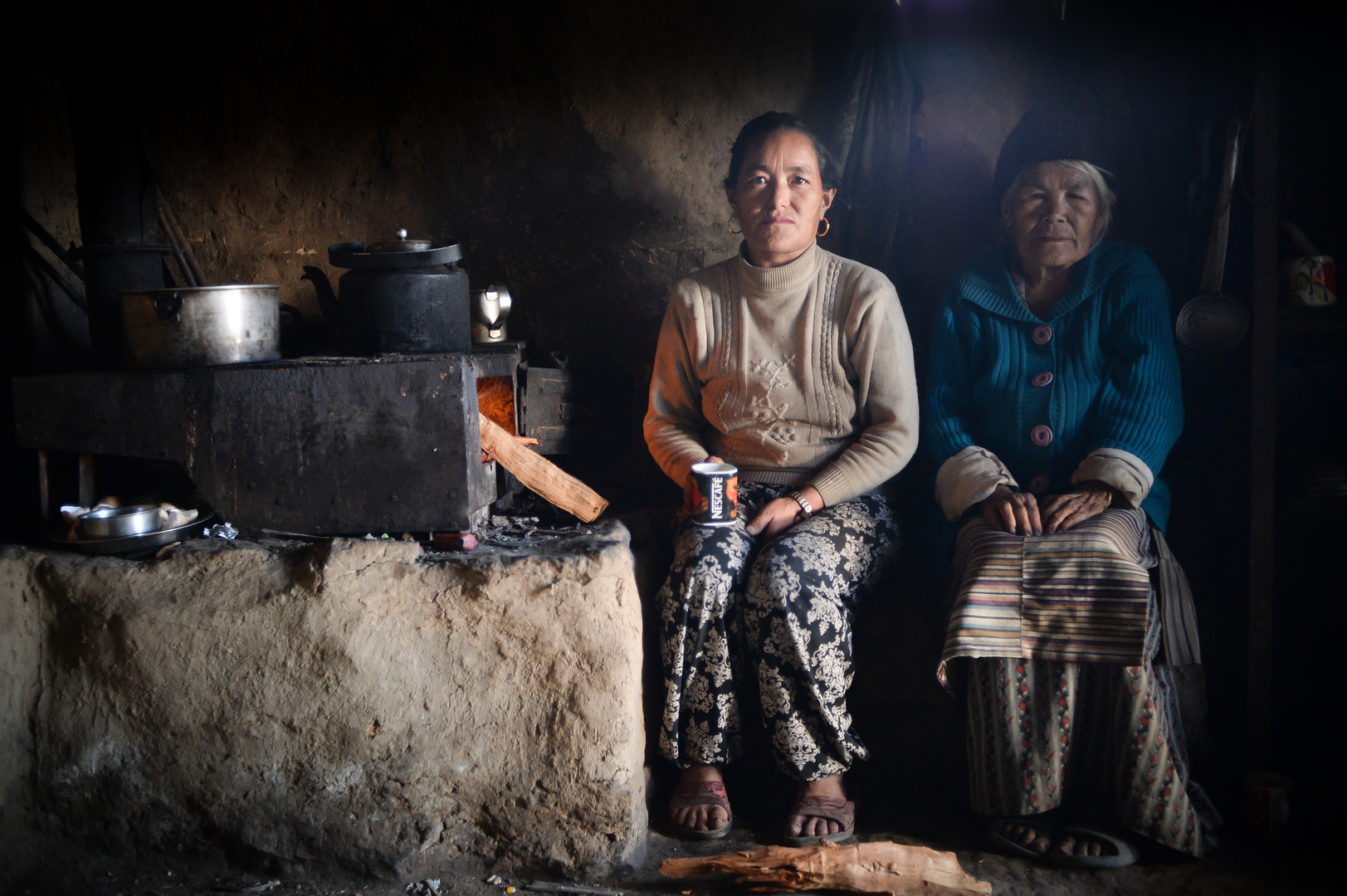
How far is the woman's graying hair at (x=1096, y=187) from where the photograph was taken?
2236 mm

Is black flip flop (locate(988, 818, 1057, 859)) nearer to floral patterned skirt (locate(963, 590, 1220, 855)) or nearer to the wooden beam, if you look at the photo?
floral patterned skirt (locate(963, 590, 1220, 855))

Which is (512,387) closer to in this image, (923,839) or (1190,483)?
(923,839)

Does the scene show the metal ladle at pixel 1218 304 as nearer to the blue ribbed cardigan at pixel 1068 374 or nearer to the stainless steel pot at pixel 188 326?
the blue ribbed cardigan at pixel 1068 374

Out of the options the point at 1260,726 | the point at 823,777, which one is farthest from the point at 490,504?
the point at 1260,726

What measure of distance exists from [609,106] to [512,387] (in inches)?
40.4

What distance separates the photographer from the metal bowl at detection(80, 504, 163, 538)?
2031mm

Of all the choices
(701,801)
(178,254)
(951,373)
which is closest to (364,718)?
(701,801)

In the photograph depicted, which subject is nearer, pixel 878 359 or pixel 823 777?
pixel 823 777

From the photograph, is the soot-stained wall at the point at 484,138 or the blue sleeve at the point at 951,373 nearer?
the blue sleeve at the point at 951,373

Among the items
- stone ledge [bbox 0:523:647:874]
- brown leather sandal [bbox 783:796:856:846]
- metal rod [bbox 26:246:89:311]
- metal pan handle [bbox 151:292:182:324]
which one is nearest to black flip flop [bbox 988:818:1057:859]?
brown leather sandal [bbox 783:796:856:846]

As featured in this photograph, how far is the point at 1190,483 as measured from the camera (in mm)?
2404

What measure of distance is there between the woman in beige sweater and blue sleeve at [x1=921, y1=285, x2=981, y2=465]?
97 mm

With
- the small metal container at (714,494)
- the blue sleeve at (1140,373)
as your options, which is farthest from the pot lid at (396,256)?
the blue sleeve at (1140,373)

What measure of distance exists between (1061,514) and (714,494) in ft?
2.64
